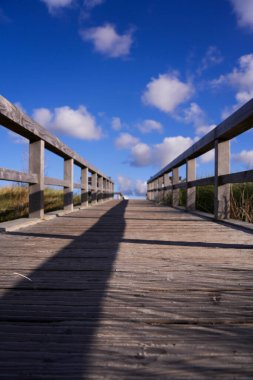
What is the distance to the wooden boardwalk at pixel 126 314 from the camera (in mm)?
798

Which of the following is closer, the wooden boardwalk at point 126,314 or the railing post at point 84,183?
the wooden boardwalk at point 126,314

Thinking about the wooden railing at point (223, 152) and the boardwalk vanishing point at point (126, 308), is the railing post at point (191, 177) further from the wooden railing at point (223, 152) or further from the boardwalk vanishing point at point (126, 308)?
the boardwalk vanishing point at point (126, 308)

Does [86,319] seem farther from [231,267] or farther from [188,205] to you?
[188,205]

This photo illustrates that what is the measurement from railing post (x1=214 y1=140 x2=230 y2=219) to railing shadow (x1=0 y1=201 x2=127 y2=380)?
250 cm

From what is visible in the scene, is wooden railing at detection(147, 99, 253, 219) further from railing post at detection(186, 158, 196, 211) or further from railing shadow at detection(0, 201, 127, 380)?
railing shadow at detection(0, 201, 127, 380)

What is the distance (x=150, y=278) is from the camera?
1.51m

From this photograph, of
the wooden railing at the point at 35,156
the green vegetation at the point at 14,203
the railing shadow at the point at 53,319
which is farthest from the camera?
the green vegetation at the point at 14,203

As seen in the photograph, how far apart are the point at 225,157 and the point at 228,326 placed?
3.25m

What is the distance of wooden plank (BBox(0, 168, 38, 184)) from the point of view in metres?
2.89

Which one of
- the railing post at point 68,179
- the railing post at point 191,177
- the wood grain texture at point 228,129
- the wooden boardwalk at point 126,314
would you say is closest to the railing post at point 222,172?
the wood grain texture at point 228,129

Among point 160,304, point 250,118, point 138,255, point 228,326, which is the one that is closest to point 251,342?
point 228,326

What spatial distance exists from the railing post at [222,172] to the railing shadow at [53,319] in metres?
2.50

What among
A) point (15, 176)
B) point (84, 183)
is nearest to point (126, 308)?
point (15, 176)

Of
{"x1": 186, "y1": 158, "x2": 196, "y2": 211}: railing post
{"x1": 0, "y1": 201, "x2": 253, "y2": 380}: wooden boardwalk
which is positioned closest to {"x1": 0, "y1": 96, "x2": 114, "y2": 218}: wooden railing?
{"x1": 0, "y1": 201, "x2": 253, "y2": 380}: wooden boardwalk
